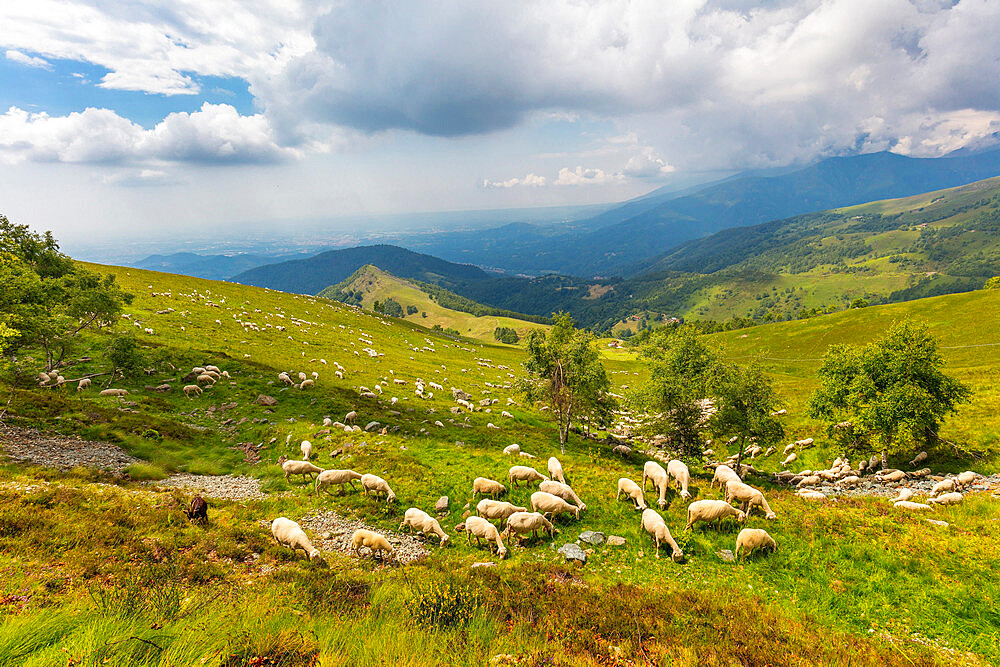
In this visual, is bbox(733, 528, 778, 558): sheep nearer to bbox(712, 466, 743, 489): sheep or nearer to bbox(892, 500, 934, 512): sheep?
bbox(712, 466, 743, 489): sheep

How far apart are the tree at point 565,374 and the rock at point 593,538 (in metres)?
12.4

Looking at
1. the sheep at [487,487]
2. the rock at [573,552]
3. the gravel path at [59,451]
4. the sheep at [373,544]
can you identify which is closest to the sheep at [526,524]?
the rock at [573,552]

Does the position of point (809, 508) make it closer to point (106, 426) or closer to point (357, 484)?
point (357, 484)

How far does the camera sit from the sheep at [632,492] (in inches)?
605

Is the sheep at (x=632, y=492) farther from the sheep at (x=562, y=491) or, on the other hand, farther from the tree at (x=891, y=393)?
the tree at (x=891, y=393)

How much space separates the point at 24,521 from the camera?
31.0 feet

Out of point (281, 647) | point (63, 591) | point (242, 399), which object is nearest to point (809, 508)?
point (281, 647)

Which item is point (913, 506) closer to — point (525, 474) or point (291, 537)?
point (525, 474)

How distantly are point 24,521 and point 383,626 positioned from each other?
10.6m


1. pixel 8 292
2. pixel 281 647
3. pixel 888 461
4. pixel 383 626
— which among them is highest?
pixel 8 292

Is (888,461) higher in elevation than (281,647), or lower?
lower

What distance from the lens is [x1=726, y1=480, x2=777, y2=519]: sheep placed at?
46.6 ft

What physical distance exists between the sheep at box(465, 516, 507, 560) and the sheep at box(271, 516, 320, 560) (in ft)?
16.4

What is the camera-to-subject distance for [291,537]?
11.5 meters
